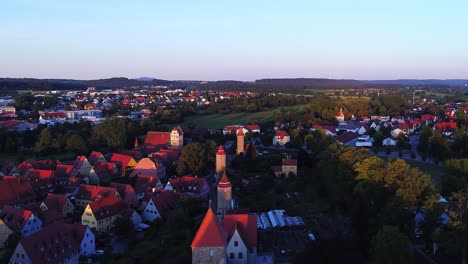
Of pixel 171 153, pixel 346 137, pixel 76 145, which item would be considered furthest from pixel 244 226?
pixel 346 137

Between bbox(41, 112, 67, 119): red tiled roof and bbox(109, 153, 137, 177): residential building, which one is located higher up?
bbox(41, 112, 67, 119): red tiled roof

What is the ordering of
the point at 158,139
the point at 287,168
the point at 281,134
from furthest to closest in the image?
the point at 281,134
the point at 158,139
the point at 287,168

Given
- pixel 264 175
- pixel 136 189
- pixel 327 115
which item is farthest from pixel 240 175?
pixel 327 115

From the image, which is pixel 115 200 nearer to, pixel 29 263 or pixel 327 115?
pixel 29 263

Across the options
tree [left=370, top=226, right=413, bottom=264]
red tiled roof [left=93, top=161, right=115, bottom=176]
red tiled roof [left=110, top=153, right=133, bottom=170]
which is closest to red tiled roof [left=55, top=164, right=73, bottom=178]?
red tiled roof [left=93, top=161, right=115, bottom=176]

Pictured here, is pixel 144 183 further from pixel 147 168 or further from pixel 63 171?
pixel 63 171

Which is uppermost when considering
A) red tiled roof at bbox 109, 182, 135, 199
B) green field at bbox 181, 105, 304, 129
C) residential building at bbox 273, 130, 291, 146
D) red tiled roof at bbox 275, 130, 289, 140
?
red tiled roof at bbox 109, 182, 135, 199

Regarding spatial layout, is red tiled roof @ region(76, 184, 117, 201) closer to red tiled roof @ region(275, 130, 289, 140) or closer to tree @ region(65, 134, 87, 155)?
tree @ region(65, 134, 87, 155)
